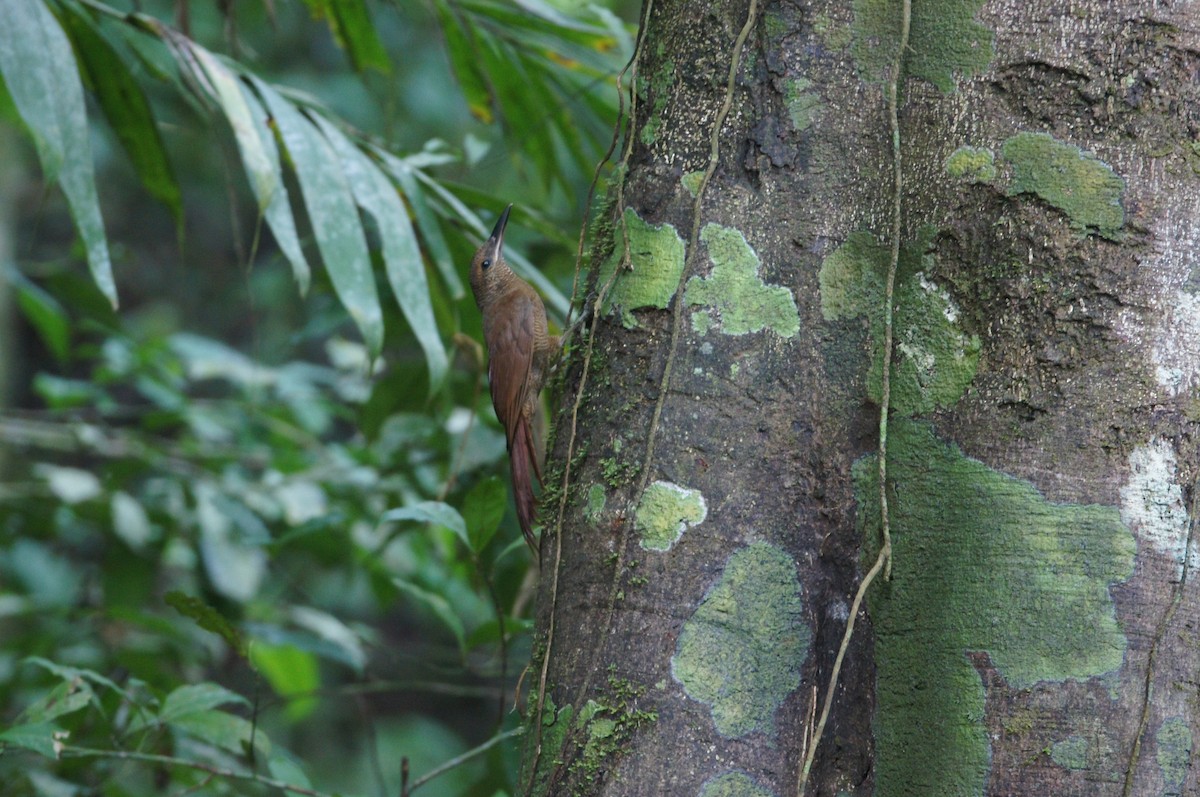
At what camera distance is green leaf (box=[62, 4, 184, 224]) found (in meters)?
2.42

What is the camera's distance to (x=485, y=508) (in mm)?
2021

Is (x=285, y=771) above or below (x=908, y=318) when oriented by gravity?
below

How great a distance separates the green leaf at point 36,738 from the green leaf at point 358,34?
1811mm

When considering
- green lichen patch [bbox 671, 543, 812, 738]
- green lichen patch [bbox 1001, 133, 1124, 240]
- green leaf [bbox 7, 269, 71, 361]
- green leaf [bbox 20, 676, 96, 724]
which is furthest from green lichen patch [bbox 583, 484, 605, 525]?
green leaf [bbox 7, 269, 71, 361]

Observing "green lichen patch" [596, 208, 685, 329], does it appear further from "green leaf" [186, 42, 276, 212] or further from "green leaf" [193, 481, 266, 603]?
"green leaf" [193, 481, 266, 603]

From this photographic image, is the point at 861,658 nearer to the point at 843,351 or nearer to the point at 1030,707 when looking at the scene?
the point at 1030,707

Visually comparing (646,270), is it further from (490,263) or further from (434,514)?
(490,263)

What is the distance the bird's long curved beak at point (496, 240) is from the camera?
2504 millimetres

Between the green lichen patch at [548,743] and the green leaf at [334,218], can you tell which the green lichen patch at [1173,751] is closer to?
the green lichen patch at [548,743]

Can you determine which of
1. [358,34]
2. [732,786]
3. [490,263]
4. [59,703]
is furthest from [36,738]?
[358,34]

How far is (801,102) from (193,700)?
5.15ft

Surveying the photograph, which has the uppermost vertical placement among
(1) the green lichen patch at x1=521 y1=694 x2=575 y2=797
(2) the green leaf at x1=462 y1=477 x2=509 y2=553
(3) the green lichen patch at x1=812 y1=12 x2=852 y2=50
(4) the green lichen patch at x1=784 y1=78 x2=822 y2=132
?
(3) the green lichen patch at x1=812 y1=12 x2=852 y2=50

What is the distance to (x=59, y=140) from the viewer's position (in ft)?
6.20

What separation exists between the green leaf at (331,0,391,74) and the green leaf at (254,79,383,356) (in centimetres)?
66
